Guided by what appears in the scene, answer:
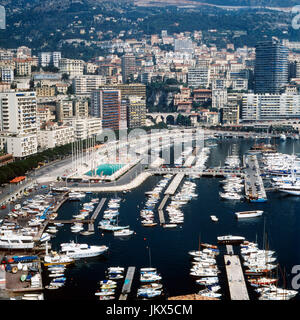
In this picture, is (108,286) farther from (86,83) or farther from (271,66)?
(271,66)

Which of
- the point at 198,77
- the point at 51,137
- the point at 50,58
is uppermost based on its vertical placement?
the point at 50,58

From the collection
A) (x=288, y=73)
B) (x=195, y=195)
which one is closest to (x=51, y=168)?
(x=195, y=195)

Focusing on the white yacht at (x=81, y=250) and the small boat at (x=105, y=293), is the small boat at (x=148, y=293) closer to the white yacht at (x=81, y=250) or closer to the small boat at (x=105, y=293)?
the small boat at (x=105, y=293)

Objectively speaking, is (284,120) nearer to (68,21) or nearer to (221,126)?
(221,126)

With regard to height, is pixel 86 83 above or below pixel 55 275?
above

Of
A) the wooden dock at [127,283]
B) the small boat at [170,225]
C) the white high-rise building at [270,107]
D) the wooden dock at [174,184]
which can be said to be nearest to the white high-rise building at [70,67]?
the white high-rise building at [270,107]

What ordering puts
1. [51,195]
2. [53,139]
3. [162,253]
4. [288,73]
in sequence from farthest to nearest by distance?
[288,73] < [53,139] < [51,195] < [162,253]

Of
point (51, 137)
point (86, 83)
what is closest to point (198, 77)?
point (86, 83)
